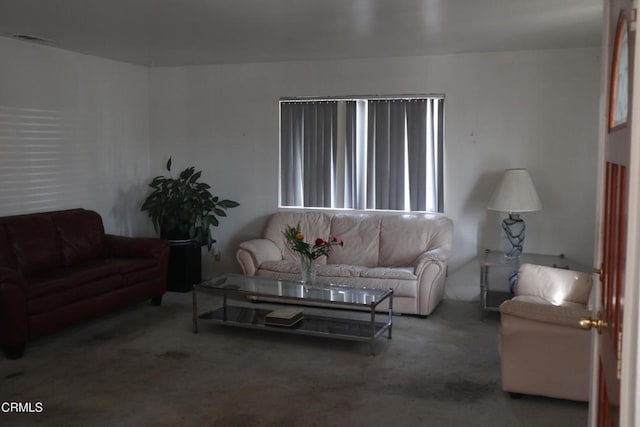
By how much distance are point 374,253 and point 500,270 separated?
1220 millimetres

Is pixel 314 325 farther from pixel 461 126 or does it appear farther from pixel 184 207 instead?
pixel 461 126

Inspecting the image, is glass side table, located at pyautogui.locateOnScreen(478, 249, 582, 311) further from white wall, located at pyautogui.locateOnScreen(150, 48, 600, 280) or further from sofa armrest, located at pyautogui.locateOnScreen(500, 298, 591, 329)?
sofa armrest, located at pyautogui.locateOnScreen(500, 298, 591, 329)

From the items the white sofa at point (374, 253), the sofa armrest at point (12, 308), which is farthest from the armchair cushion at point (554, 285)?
the sofa armrest at point (12, 308)

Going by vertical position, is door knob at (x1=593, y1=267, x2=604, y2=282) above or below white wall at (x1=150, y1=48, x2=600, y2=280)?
below

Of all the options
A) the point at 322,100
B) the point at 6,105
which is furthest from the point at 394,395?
the point at 6,105

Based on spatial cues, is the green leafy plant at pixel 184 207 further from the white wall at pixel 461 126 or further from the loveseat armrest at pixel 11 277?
the loveseat armrest at pixel 11 277

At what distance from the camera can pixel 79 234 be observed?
571 cm

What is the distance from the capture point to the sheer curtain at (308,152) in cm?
653

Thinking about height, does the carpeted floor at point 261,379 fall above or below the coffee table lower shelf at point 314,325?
below

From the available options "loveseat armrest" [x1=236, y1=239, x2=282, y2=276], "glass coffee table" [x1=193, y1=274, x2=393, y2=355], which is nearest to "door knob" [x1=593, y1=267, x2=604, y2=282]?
"glass coffee table" [x1=193, y1=274, x2=393, y2=355]

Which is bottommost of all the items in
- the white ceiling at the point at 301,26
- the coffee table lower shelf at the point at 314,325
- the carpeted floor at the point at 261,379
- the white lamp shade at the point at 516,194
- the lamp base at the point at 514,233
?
the carpeted floor at the point at 261,379

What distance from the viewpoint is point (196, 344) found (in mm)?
4758

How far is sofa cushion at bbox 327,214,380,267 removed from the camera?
6117 mm

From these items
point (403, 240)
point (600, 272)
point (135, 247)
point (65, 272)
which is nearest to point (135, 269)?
point (135, 247)
